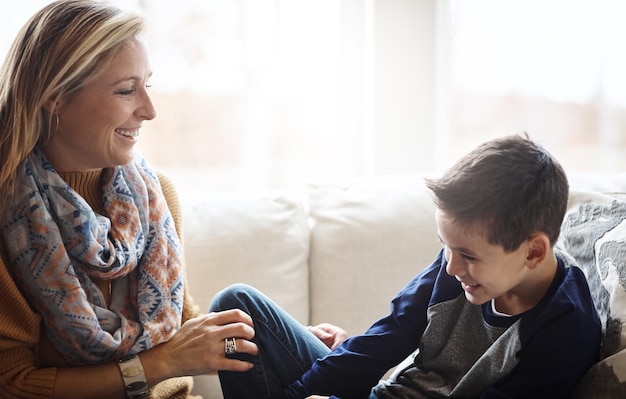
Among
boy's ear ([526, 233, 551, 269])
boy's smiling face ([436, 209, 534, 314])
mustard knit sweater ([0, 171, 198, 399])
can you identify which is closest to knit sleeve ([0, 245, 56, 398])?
mustard knit sweater ([0, 171, 198, 399])

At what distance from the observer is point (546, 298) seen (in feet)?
4.55

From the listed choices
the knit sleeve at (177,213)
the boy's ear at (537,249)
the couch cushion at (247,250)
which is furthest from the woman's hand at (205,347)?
the boy's ear at (537,249)

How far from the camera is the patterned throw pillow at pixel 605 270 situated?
1.34 metres

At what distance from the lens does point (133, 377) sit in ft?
5.35

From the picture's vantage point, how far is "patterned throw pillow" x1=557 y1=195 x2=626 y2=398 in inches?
52.7

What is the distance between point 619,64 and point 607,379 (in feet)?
5.68

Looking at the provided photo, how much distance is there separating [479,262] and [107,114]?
811 millimetres

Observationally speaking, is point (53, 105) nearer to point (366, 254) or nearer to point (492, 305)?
point (366, 254)

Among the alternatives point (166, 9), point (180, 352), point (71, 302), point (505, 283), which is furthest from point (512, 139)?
point (166, 9)

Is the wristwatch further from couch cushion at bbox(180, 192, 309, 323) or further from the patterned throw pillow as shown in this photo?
the patterned throw pillow

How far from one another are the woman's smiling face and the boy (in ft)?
2.10

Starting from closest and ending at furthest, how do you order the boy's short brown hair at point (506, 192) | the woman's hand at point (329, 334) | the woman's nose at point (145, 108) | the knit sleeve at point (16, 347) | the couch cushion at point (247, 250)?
the boy's short brown hair at point (506, 192)
the knit sleeve at point (16, 347)
the woman's nose at point (145, 108)
the woman's hand at point (329, 334)
the couch cushion at point (247, 250)

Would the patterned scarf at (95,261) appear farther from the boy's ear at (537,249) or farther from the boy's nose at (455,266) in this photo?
the boy's ear at (537,249)

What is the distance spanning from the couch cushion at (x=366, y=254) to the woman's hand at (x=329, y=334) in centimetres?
13
